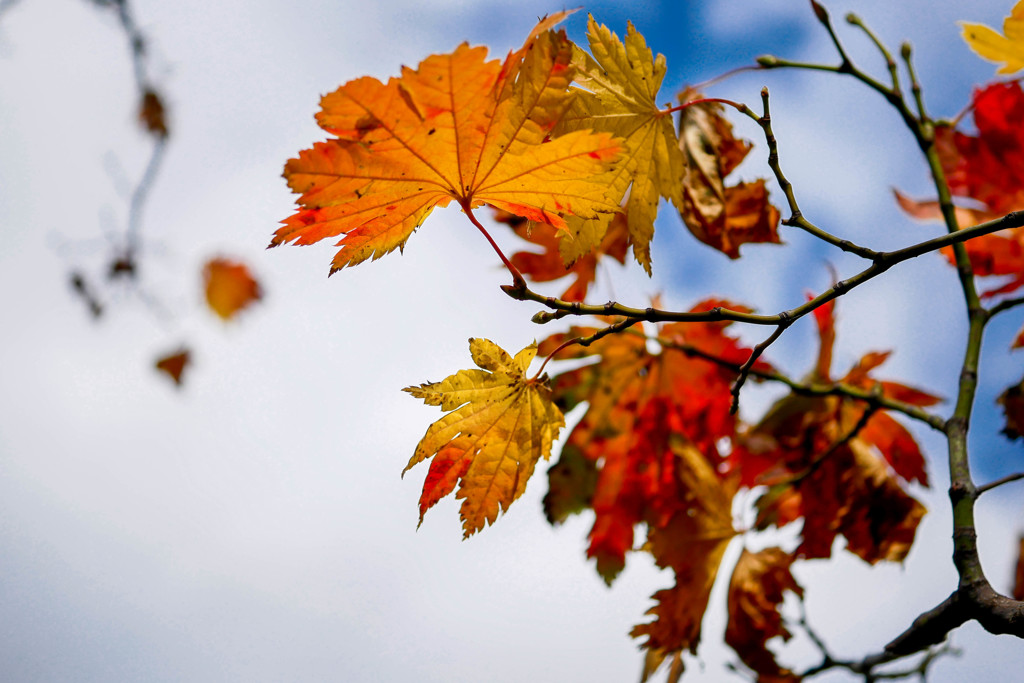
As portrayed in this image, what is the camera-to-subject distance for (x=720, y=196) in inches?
47.7

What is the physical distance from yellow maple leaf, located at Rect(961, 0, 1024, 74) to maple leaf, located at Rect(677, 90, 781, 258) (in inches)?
14.3

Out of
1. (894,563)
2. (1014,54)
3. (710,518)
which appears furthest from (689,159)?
(894,563)

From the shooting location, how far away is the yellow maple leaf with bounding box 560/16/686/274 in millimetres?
902

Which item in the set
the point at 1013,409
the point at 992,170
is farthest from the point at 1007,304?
the point at 992,170

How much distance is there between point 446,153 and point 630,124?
1.01ft

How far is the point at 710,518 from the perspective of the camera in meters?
1.46

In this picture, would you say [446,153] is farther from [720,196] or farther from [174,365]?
[174,365]

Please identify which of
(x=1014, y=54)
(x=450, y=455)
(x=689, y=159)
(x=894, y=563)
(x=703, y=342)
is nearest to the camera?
(x=450, y=455)

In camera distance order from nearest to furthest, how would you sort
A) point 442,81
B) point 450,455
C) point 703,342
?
point 442,81, point 450,455, point 703,342

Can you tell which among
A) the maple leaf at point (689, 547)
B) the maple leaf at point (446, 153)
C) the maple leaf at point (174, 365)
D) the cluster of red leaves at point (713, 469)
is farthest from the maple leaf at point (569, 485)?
the maple leaf at point (174, 365)

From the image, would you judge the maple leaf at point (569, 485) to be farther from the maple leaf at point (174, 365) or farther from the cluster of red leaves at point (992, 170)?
the maple leaf at point (174, 365)

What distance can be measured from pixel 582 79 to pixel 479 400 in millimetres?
455

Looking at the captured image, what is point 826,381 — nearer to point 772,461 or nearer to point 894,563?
point 772,461

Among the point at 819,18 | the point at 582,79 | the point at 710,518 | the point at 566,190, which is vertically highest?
the point at 819,18
